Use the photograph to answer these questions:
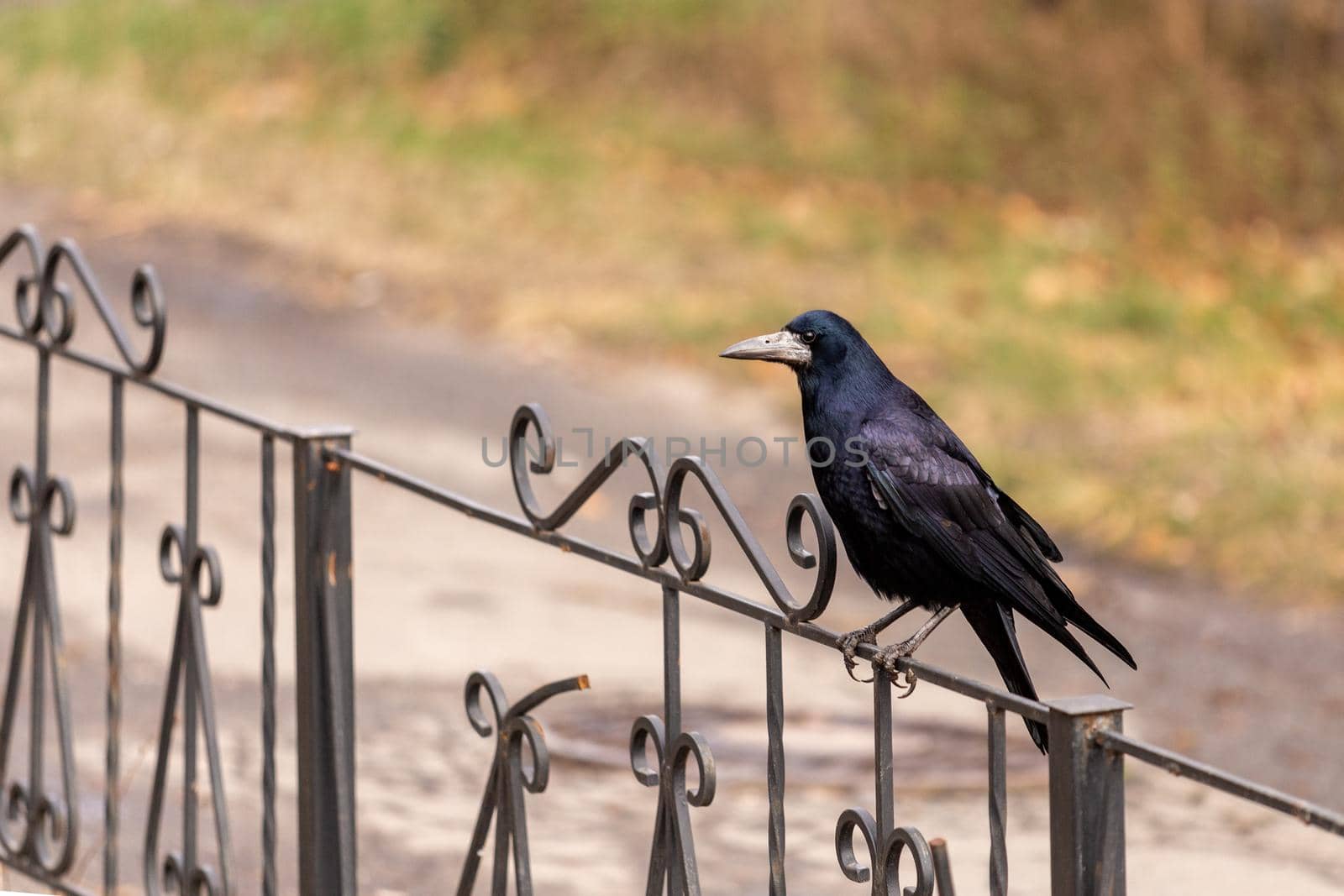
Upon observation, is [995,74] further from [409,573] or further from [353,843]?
[353,843]

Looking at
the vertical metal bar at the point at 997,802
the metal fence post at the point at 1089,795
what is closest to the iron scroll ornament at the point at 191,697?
the vertical metal bar at the point at 997,802

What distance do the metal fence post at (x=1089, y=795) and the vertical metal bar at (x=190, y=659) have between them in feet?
5.93

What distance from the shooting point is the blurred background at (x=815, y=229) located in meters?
7.61

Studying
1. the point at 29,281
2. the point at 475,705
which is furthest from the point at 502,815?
the point at 29,281

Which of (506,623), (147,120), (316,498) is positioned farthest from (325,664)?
(147,120)

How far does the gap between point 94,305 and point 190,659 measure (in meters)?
0.73

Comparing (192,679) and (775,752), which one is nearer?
(775,752)

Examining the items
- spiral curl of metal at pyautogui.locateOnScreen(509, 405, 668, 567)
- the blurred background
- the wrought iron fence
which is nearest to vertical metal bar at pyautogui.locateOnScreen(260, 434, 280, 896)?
the wrought iron fence

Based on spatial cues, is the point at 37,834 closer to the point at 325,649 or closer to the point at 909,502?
the point at 325,649

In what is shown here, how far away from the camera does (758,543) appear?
7.98 feet

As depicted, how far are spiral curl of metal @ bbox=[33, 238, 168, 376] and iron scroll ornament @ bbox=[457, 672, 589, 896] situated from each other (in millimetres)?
951

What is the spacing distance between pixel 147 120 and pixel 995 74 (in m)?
5.97

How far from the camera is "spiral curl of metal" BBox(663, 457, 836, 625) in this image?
91.8 inches

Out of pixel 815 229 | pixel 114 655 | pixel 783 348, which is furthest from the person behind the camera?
pixel 815 229
